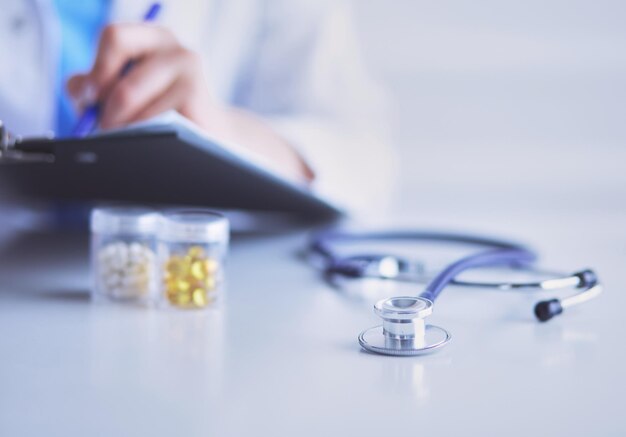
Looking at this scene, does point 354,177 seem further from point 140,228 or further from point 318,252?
point 140,228

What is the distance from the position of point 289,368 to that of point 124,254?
0.77 ft

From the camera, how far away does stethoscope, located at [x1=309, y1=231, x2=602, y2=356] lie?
526 millimetres

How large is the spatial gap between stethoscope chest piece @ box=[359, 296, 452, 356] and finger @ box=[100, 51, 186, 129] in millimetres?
396

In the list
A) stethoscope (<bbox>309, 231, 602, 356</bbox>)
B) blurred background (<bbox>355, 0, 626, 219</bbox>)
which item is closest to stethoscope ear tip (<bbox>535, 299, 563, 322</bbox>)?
stethoscope (<bbox>309, 231, 602, 356</bbox>)

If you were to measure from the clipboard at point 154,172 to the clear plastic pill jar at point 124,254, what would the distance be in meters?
0.05

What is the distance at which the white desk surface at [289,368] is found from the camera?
1.37ft

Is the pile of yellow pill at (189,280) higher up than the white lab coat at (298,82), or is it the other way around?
the white lab coat at (298,82)

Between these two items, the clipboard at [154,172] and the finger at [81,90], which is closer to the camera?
the clipboard at [154,172]

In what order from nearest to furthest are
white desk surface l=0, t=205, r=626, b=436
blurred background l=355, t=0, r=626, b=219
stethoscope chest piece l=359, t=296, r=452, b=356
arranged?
white desk surface l=0, t=205, r=626, b=436
stethoscope chest piece l=359, t=296, r=452, b=356
blurred background l=355, t=0, r=626, b=219

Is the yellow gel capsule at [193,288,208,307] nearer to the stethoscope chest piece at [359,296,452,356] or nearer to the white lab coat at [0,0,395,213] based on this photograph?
the stethoscope chest piece at [359,296,452,356]

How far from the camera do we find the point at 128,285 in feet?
2.15

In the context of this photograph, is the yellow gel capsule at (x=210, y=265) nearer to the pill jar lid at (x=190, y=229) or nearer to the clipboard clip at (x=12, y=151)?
the pill jar lid at (x=190, y=229)

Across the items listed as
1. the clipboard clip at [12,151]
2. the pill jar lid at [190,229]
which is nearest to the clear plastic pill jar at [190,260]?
the pill jar lid at [190,229]

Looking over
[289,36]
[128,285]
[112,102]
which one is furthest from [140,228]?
[289,36]
